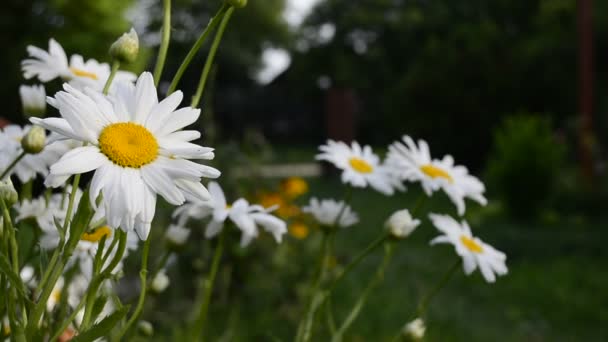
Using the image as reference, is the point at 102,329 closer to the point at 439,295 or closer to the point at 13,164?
the point at 13,164

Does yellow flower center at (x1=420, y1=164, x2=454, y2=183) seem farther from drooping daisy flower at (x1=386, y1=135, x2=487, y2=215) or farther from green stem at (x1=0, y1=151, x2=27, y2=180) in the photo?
green stem at (x1=0, y1=151, x2=27, y2=180)

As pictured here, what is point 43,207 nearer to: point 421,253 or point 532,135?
point 421,253

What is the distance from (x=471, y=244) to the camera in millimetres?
853

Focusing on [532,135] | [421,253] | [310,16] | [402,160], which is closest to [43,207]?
[402,160]

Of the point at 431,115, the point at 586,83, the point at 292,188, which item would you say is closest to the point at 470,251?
the point at 292,188

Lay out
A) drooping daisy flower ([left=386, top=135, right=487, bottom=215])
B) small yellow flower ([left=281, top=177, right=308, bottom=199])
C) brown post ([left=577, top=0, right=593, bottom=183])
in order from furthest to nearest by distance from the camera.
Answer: brown post ([left=577, top=0, right=593, bottom=183]), small yellow flower ([left=281, top=177, right=308, bottom=199]), drooping daisy flower ([left=386, top=135, right=487, bottom=215])

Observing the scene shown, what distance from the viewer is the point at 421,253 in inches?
184

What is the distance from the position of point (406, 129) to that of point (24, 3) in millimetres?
4997

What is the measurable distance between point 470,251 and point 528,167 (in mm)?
5450

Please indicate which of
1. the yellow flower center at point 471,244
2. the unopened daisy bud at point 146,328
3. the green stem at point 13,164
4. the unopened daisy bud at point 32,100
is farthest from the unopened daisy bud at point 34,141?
the yellow flower center at point 471,244

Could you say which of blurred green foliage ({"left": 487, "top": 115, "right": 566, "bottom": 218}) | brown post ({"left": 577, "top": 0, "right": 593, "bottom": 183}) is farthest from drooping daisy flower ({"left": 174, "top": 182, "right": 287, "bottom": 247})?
brown post ({"left": 577, "top": 0, "right": 593, "bottom": 183})

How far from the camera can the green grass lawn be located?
2.67m

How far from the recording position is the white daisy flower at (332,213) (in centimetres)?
83

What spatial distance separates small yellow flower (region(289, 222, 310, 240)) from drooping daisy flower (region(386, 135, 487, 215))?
6.13 ft
